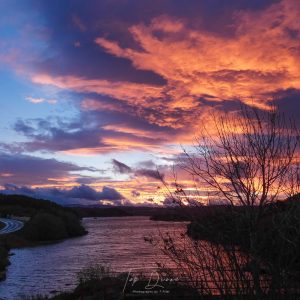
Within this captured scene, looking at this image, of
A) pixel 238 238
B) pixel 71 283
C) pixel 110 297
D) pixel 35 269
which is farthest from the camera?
pixel 35 269

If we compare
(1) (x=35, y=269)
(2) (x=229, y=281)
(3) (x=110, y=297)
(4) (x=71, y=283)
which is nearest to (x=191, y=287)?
(2) (x=229, y=281)

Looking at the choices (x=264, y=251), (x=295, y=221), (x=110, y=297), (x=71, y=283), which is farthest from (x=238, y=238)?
(x=71, y=283)

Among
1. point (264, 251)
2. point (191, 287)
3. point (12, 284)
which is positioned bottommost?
point (12, 284)

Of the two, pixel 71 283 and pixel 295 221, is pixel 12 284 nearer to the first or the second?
pixel 71 283

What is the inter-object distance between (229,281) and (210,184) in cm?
186

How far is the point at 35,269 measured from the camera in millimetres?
45281

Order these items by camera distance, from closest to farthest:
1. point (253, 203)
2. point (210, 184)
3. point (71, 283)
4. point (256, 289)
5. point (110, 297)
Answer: point (256, 289)
point (253, 203)
point (210, 184)
point (110, 297)
point (71, 283)


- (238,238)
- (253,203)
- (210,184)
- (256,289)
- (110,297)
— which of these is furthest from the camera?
(110,297)

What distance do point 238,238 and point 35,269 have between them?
1648 inches

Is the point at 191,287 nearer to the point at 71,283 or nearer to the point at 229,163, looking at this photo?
the point at 229,163

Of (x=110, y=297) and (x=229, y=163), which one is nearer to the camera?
(x=229, y=163)

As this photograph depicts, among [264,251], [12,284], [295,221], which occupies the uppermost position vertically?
[295,221]

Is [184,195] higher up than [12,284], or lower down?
higher up

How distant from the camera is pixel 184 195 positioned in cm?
738
